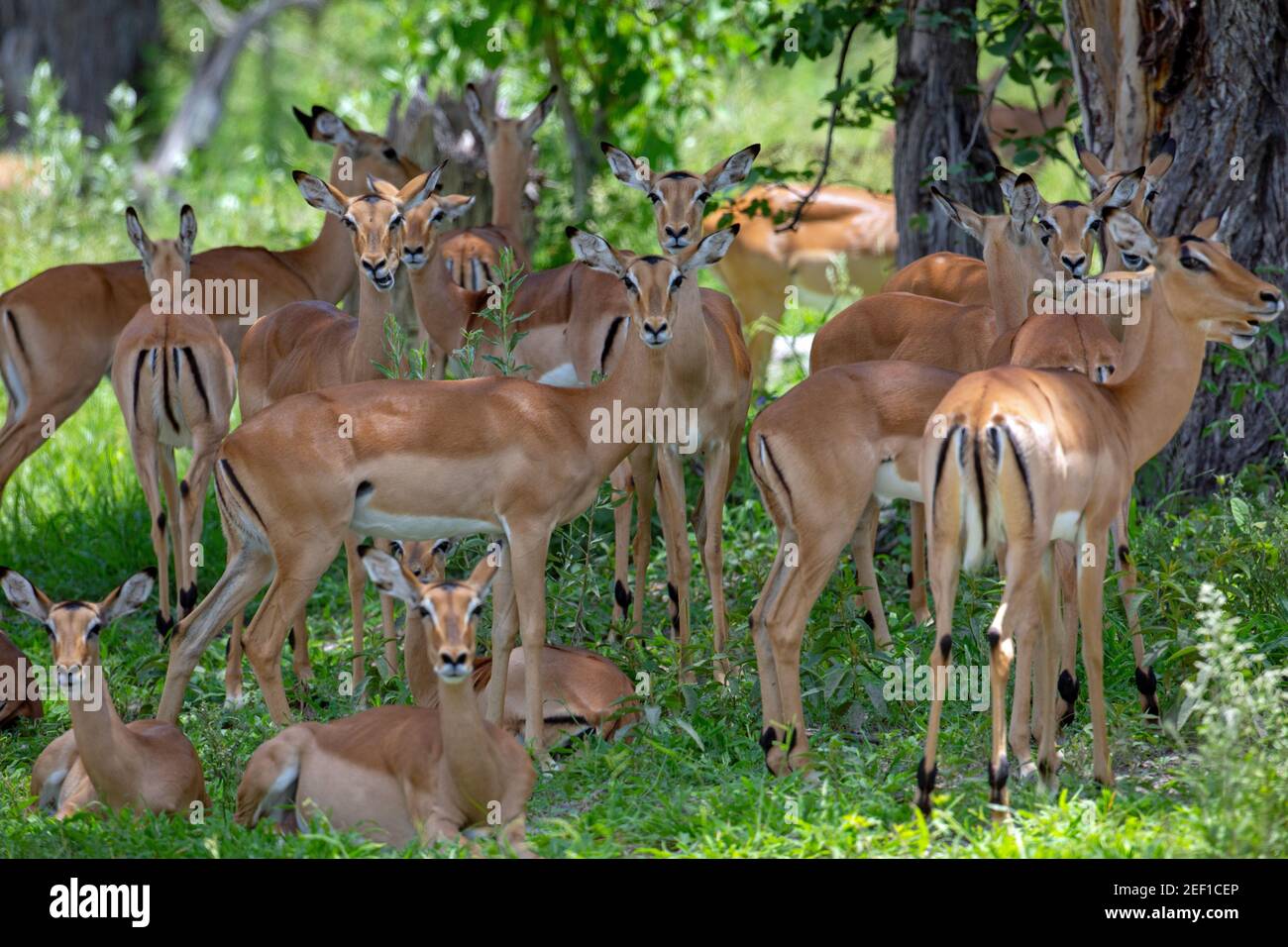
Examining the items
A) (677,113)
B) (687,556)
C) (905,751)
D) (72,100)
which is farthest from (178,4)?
(905,751)

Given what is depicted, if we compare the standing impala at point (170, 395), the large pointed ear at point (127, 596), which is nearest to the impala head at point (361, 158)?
the standing impala at point (170, 395)

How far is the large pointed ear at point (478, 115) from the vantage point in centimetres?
987

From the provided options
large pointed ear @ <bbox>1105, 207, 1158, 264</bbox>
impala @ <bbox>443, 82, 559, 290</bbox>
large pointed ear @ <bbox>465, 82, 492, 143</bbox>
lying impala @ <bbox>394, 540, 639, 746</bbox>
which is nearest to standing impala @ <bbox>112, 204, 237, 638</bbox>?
lying impala @ <bbox>394, 540, 639, 746</bbox>

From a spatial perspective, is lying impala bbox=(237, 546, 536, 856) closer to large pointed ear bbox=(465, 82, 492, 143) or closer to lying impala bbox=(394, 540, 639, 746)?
lying impala bbox=(394, 540, 639, 746)

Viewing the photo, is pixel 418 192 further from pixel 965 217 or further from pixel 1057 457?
pixel 1057 457

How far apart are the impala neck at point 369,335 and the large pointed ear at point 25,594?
1888mm

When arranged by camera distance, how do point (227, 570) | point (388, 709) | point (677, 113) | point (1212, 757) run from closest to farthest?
point (1212, 757)
point (388, 709)
point (227, 570)
point (677, 113)

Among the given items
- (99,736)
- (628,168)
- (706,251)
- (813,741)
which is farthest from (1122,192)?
(99,736)

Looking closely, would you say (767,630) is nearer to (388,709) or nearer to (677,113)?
(388,709)

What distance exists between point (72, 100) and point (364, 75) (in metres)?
3.21

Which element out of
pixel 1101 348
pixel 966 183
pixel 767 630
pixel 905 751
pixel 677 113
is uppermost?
pixel 677 113

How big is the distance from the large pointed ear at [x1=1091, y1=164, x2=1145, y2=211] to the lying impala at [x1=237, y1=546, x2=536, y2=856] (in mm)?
2874

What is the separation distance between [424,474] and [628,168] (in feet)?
7.60

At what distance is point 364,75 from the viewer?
807 inches
